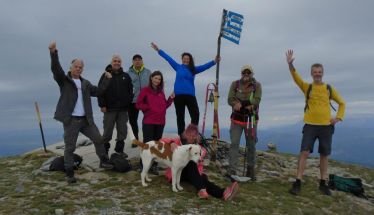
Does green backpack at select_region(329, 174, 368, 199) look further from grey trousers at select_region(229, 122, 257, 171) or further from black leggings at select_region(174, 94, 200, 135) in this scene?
black leggings at select_region(174, 94, 200, 135)

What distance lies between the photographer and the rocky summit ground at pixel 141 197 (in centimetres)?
797

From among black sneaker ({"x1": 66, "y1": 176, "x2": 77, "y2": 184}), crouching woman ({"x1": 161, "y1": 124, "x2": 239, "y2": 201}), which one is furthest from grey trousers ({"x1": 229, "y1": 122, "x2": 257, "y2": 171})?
black sneaker ({"x1": 66, "y1": 176, "x2": 77, "y2": 184})

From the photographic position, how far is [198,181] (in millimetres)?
9156

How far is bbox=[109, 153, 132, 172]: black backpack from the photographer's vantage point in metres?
10.9

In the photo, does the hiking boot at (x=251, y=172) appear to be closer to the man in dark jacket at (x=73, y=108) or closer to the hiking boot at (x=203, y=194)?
the hiking boot at (x=203, y=194)

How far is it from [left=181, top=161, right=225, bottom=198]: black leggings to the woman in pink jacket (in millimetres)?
1836

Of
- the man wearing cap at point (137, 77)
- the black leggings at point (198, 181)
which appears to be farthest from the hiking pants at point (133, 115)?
the black leggings at point (198, 181)

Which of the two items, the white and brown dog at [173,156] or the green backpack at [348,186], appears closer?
→ the white and brown dog at [173,156]

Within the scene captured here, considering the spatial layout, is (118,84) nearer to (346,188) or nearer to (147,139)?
(147,139)

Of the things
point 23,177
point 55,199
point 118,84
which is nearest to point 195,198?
point 55,199

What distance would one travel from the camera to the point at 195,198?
884cm

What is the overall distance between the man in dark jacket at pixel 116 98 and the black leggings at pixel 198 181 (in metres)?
2.99

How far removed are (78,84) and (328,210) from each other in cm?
832

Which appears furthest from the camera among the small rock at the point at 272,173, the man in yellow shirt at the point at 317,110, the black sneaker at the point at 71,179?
the small rock at the point at 272,173
